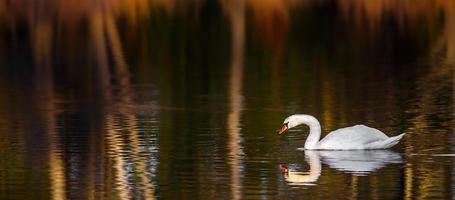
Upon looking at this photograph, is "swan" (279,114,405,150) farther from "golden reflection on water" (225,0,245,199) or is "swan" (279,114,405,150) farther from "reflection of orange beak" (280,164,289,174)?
"reflection of orange beak" (280,164,289,174)

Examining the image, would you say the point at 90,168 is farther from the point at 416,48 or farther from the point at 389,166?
the point at 416,48

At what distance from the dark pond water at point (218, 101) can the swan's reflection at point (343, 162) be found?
0.03m

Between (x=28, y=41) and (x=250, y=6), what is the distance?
16.1m

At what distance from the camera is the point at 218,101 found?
972 inches

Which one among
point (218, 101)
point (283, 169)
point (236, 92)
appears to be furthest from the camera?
Answer: point (236, 92)

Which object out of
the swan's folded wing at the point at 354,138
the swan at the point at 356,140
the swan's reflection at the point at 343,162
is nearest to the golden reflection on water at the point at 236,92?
the swan's reflection at the point at 343,162

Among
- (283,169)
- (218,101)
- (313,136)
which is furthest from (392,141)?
(218,101)

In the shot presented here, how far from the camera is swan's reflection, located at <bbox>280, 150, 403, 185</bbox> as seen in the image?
637 inches

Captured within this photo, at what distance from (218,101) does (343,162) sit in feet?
24.7

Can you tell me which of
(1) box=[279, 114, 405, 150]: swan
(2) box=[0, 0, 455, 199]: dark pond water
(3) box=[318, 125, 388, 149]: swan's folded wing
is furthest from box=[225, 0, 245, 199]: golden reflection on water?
(3) box=[318, 125, 388, 149]: swan's folded wing

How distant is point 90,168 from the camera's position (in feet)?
55.3

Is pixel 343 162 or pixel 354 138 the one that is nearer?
pixel 343 162

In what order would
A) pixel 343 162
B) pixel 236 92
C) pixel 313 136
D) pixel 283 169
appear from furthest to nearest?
pixel 236 92, pixel 313 136, pixel 343 162, pixel 283 169

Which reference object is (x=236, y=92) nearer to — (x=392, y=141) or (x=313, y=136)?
(x=313, y=136)
